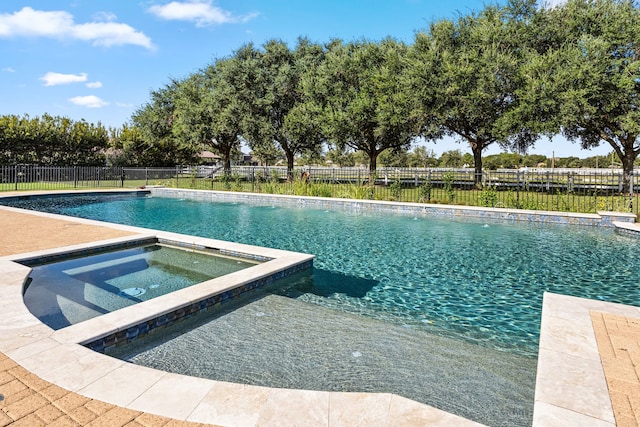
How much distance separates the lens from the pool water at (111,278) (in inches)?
193

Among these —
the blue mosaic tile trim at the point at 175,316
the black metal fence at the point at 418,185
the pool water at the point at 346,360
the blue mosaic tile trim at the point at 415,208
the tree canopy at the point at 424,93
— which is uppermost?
the tree canopy at the point at 424,93

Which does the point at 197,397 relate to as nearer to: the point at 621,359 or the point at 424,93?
the point at 621,359

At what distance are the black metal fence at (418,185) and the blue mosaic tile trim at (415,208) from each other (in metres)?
1.36

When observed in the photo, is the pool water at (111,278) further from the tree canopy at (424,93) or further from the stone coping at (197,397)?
the tree canopy at (424,93)

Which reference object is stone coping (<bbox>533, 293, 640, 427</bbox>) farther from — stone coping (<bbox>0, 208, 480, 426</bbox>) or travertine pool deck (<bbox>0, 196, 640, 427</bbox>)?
stone coping (<bbox>0, 208, 480, 426</bbox>)

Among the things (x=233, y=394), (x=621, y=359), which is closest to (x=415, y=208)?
(x=621, y=359)

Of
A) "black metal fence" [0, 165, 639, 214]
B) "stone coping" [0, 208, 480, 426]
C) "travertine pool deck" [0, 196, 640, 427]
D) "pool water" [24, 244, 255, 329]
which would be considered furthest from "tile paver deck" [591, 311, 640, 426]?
"black metal fence" [0, 165, 639, 214]

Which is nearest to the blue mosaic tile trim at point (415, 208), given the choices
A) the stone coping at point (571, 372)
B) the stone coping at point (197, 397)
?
the stone coping at point (571, 372)

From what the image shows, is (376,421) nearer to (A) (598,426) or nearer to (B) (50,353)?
(A) (598,426)

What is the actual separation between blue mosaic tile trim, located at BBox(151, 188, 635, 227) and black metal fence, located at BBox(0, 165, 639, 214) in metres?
1.36

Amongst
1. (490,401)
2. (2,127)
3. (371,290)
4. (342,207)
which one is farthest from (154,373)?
(2,127)

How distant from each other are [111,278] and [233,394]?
446 centimetres

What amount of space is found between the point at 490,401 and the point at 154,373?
8.64 feet

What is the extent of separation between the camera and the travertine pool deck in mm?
2363
